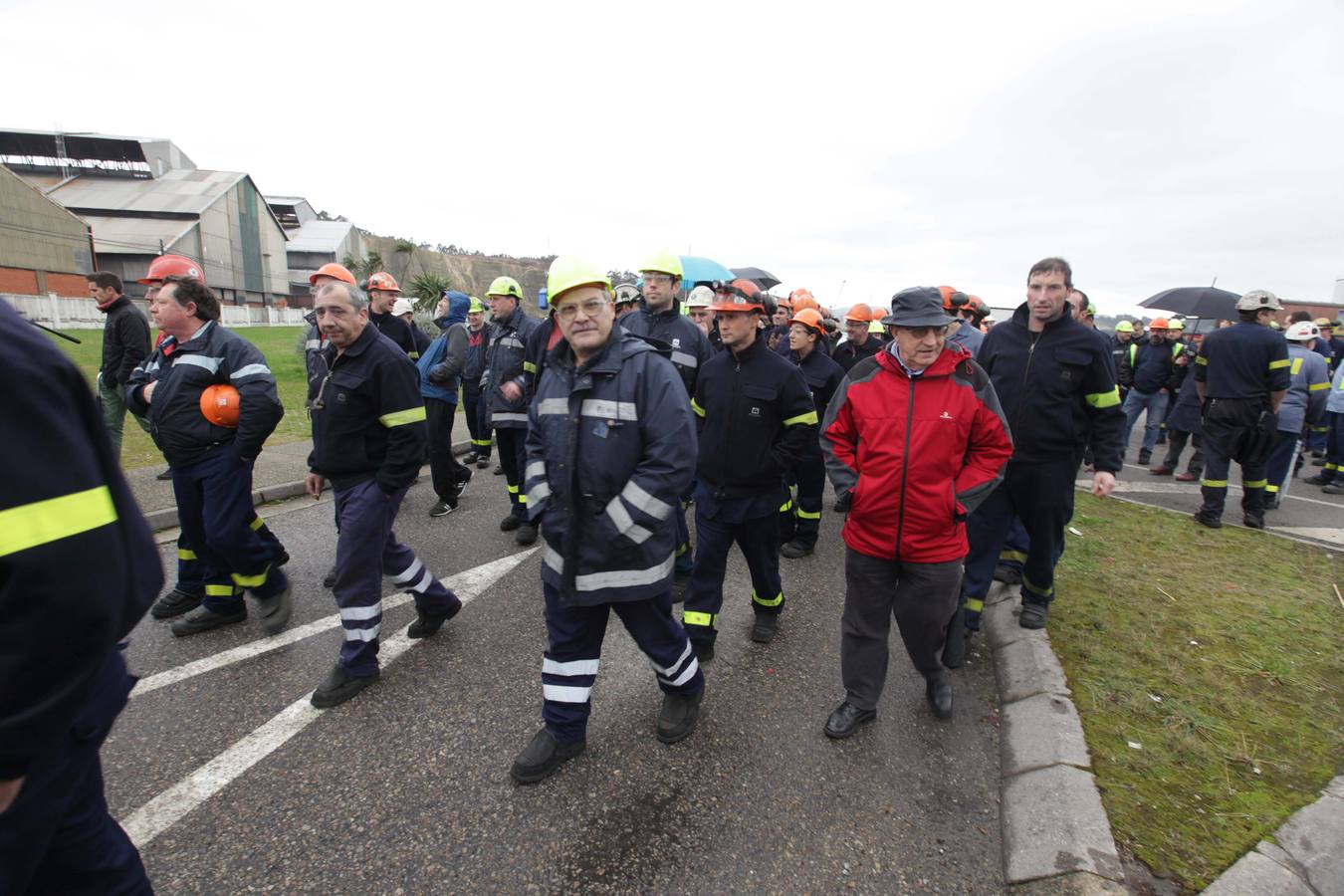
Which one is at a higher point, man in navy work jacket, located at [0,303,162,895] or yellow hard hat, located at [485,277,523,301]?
yellow hard hat, located at [485,277,523,301]

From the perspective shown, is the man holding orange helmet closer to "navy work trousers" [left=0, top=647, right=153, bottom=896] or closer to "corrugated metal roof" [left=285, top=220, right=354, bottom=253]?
"navy work trousers" [left=0, top=647, right=153, bottom=896]

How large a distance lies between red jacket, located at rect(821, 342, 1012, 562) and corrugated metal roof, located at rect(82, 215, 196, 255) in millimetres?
60860

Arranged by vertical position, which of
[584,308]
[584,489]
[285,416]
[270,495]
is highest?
[584,308]

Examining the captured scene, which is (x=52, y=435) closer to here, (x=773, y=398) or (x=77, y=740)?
(x=77, y=740)

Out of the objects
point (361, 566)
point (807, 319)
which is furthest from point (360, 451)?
point (807, 319)

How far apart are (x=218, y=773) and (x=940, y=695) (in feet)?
10.7

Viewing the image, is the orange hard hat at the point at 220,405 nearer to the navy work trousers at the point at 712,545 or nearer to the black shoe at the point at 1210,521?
the navy work trousers at the point at 712,545

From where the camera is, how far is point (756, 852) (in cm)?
234

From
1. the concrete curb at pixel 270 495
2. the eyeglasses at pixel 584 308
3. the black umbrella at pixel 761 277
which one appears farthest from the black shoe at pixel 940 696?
the black umbrella at pixel 761 277

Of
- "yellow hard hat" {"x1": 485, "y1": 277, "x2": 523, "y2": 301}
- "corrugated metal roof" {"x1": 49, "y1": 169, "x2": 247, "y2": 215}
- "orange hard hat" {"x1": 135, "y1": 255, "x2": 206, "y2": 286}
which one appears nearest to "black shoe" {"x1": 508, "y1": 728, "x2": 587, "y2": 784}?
"orange hard hat" {"x1": 135, "y1": 255, "x2": 206, "y2": 286}

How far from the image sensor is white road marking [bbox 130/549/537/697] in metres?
3.33

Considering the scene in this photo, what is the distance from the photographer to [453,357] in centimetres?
645

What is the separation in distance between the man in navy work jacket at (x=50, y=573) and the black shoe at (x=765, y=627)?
3.17 metres

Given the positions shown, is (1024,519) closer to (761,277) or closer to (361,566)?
(361,566)
